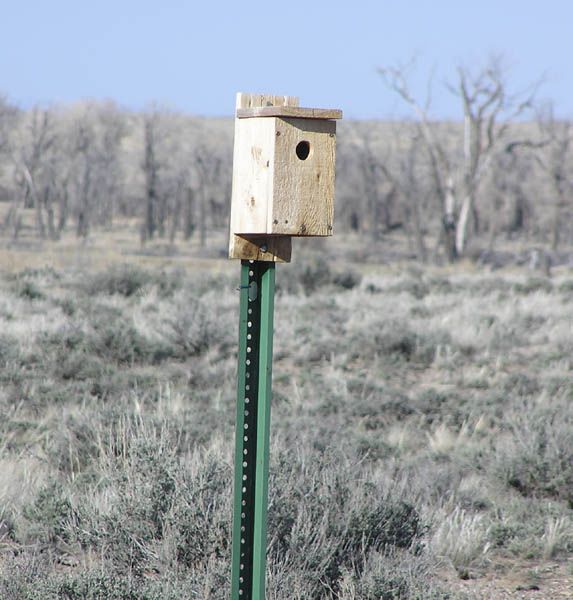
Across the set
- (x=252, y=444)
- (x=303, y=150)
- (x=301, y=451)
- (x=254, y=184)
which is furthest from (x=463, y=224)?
(x=252, y=444)

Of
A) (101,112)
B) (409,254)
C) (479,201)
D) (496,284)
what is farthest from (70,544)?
(101,112)

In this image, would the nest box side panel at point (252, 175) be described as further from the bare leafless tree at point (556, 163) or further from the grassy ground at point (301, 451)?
the bare leafless tree at point (556, 163)

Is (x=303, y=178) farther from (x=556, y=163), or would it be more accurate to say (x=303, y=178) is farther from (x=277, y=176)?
(x=556, y=163)

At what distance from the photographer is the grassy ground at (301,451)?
187 inches

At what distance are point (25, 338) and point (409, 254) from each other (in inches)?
1501

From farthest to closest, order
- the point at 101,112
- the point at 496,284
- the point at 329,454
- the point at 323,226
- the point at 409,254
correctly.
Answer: the point at 101,112 → the point at 409,254 → the point at 496,284 → the point at 329,454 → the point at 323,226

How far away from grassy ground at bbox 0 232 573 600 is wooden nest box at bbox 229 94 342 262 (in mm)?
1538

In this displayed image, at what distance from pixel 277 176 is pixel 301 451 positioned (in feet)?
9.61

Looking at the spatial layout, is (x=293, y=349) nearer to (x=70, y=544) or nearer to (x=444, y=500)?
(x=444, y=500)

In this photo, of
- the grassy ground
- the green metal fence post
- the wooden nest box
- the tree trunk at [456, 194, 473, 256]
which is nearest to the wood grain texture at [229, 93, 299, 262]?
the wooden nest box

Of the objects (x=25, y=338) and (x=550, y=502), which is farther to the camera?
(x=25, y=338)

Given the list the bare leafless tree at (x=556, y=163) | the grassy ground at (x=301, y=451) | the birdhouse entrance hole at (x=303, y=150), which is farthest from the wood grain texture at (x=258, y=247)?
the bare leafless tree at (x=556, y=163)

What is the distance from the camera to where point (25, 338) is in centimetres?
1209

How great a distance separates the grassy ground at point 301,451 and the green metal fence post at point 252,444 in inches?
25.3
